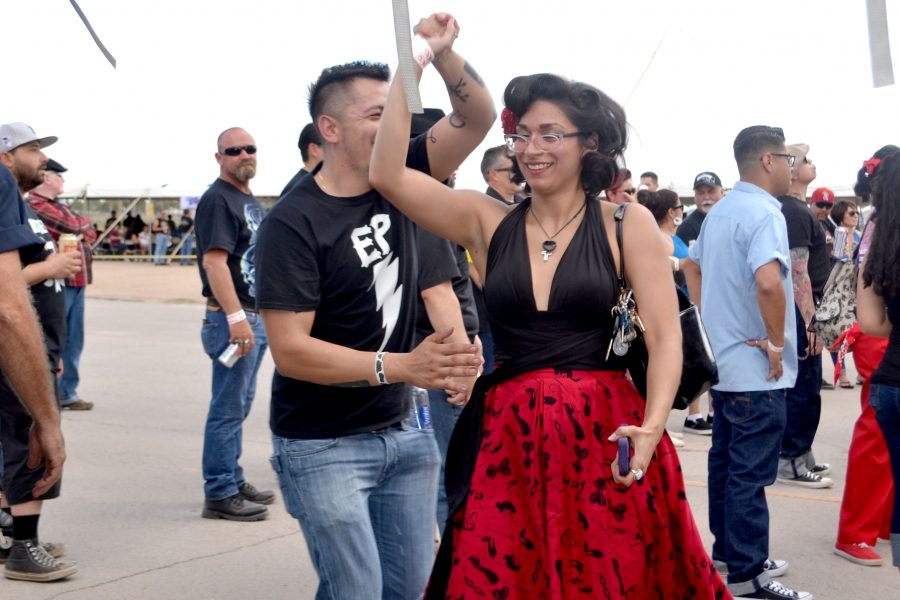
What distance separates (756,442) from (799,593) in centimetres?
71

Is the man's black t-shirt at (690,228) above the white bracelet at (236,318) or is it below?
above

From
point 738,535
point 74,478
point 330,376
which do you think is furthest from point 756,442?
point 74,478

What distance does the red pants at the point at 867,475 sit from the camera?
5434 millimetres

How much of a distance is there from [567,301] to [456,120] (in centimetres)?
65

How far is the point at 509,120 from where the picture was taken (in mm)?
3281

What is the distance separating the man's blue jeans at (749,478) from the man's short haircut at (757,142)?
115 centimetres

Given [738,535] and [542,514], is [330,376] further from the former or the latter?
[738,535]

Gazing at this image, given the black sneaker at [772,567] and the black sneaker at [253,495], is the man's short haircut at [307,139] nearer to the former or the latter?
the black sneaker at [253,495]

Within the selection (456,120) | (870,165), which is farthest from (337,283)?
(870,165)

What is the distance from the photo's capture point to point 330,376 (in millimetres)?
3070

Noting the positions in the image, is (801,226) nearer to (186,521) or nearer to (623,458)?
(186,521)

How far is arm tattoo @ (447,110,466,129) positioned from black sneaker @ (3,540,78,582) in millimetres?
3182

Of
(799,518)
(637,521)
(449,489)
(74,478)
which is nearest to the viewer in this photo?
(637,521)

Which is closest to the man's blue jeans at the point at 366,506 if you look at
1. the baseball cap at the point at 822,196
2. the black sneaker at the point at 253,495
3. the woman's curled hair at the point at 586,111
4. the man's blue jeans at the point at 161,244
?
the woman's curled hair at the point at 586,111
